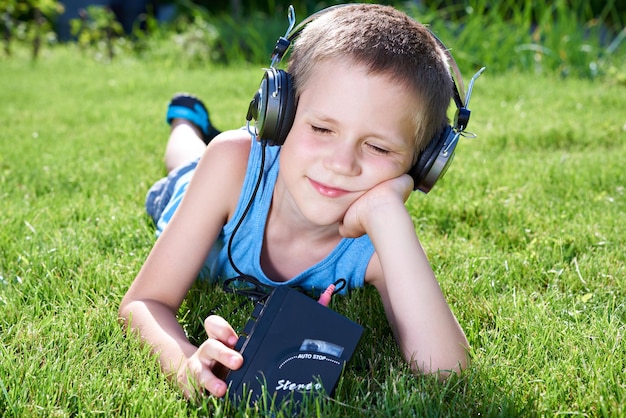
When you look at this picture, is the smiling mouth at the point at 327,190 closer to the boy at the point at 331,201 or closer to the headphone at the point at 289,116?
the boy at the point at 331,201

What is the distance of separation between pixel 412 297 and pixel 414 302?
0.6 inches

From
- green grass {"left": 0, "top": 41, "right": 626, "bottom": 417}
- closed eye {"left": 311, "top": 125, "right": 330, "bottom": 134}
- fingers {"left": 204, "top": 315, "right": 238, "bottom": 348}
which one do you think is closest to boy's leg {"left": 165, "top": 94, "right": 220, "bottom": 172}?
green grass {"left": 0, "top": 41, "right": 626, "bottom": 417}

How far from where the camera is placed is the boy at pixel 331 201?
1957 mm

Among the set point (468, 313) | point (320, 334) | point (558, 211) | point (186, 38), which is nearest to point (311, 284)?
point (468, 313)

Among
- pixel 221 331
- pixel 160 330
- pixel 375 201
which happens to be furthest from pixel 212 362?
pixel 375 201

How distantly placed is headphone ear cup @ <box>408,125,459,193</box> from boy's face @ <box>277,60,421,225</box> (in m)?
0.05

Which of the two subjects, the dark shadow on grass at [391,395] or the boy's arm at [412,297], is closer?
the dark shadow on grass at [391,395]

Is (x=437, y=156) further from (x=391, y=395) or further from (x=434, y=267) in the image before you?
(x=391, y=395)

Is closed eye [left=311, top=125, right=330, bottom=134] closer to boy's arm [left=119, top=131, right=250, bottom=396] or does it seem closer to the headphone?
the headphone

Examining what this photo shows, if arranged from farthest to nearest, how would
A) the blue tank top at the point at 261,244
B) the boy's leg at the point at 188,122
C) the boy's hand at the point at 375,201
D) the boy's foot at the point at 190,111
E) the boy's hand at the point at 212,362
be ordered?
the boy's foot at the point at 190,111 < the boy's leg at the point at 188,122 < the blue tank top at the point at 261,244 < the boy's hand at the point at 375,201 < the boy's hand at the point at 212,362

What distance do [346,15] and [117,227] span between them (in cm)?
139

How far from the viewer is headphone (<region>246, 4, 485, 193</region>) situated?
6.82 ft

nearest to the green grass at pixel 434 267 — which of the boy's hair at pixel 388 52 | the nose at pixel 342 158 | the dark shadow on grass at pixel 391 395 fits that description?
the dark shadow on grass at pixel 391 395

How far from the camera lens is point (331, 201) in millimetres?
2139
